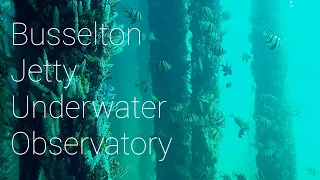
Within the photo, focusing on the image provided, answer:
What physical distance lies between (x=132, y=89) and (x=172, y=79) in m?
13.8

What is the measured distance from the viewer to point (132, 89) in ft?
75.0

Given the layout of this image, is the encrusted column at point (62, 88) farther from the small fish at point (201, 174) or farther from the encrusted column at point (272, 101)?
the encrusted column at point (272, 101)

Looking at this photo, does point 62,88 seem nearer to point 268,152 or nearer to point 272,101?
point 268,152

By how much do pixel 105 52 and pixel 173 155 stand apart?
20.3 ft

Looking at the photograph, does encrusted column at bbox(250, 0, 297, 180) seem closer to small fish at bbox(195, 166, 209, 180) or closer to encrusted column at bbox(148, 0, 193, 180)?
small fish at bbox(195, 166, 209, 180)

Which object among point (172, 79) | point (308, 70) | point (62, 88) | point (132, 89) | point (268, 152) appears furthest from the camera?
point (308, 70)

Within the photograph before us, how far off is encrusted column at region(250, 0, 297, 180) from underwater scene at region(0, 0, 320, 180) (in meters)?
0.04

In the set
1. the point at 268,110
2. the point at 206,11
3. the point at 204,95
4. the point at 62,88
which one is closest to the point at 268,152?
the point at 268,110

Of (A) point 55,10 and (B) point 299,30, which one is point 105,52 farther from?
(B) point 299,30

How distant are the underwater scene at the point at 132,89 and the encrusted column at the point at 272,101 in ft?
0.12

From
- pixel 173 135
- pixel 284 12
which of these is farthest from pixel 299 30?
pixel 173 135

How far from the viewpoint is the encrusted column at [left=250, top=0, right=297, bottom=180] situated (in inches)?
473

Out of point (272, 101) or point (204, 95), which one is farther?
point (272, 101)

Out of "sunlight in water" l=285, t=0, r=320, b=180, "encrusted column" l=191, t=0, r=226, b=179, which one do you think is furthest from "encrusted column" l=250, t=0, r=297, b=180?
"sunlight in water" l=285, t=0, r=320, b=180
